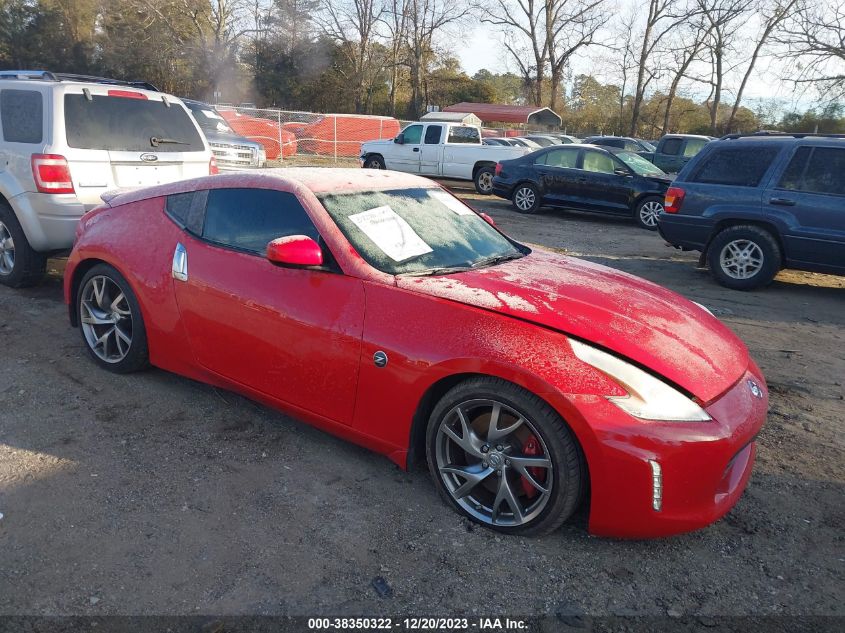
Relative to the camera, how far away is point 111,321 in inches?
165

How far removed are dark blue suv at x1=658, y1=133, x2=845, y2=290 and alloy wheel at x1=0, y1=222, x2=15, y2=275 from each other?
7.33 m

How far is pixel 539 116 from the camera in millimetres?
44219

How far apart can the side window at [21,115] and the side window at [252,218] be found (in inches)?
117

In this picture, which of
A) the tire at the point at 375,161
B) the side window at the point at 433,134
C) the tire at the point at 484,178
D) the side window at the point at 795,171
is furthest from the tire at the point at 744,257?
the tire at the point at 375,161

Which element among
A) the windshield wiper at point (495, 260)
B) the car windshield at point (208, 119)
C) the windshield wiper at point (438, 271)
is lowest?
the windshield wiper at point (438, 271)

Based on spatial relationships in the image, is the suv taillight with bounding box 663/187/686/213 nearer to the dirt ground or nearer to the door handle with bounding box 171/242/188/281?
the dirt ground

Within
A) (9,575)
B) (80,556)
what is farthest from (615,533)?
(9,575)

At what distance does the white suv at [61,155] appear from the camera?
217 inches

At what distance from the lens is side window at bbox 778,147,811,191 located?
715cm

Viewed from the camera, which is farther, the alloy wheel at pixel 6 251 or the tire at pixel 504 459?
the alloy wheel at pixel 6 251

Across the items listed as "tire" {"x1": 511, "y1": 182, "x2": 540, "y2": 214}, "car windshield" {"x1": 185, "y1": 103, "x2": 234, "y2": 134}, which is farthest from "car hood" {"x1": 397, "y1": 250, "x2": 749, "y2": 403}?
"car windshield" {"x1": 185, "y1": 103, "x2": 234, "y2": 134}

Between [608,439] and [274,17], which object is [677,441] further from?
[274,17]

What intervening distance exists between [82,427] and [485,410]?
2.34 meters

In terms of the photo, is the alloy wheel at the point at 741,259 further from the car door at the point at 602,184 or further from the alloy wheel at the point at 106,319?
the alloy wheel at the point at 106,319
